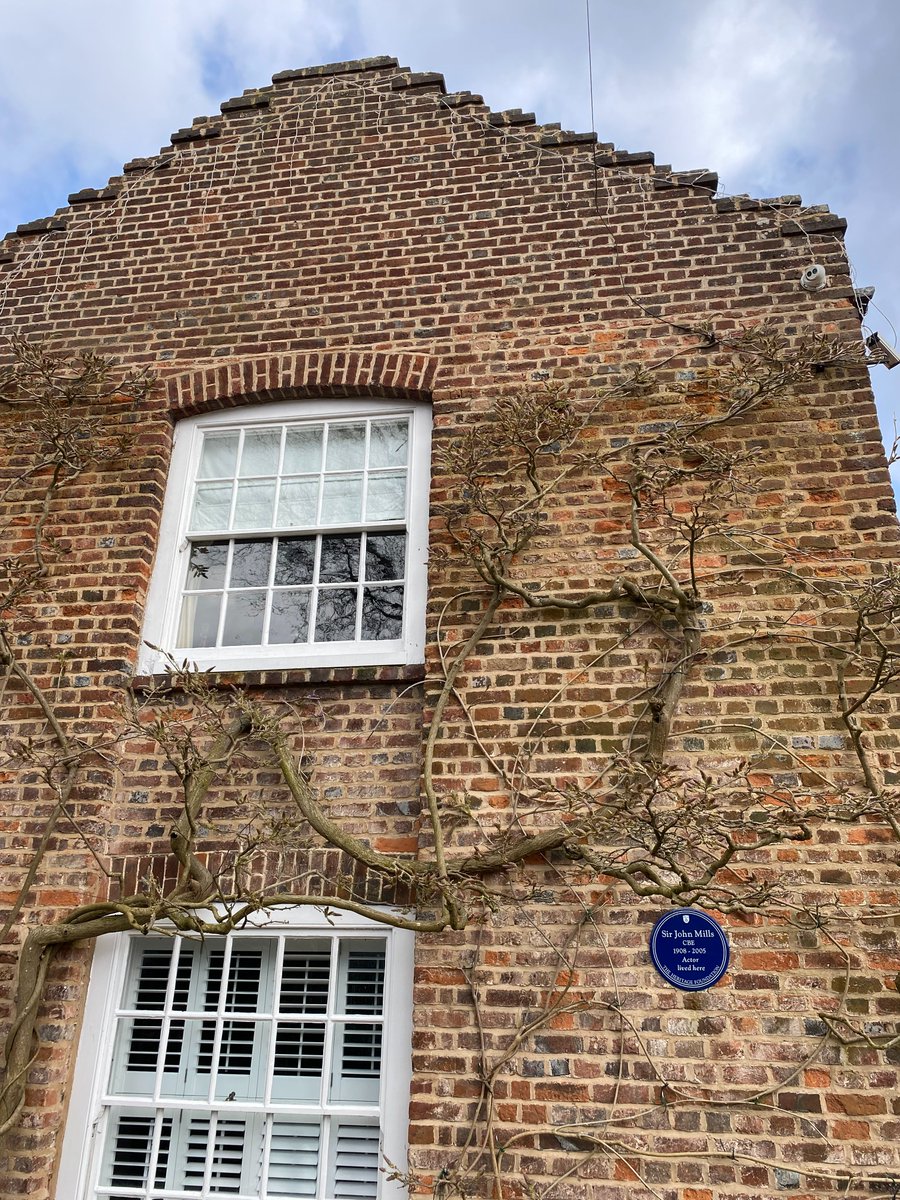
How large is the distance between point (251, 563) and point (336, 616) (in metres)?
0.67

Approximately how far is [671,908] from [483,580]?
184 centimetres

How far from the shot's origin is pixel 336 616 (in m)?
5.10

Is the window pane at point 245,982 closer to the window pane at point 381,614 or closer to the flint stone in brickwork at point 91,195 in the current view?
the window pane at point 381,614

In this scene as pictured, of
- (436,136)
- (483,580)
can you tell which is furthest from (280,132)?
(483,580)

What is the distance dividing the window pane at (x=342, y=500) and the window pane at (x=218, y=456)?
2.18 ft

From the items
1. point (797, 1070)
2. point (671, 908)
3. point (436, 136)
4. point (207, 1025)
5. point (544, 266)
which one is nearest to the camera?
point (797, 1070)

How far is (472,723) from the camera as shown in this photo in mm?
4520

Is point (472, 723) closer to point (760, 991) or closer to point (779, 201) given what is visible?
point (760, 991)

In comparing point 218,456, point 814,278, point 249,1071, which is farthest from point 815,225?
point 249,1071

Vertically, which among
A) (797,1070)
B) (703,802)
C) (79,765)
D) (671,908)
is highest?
(79,765)

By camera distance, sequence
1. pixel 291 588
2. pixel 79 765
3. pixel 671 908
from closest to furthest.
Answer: pixel 671 908 < pixel 79 765 < pixel 291 588

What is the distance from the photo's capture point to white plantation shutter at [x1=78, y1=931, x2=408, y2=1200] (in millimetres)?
4090

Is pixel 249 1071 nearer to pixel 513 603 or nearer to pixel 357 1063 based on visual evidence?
pixel 357 1063

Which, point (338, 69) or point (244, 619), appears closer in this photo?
point (244, 619)
